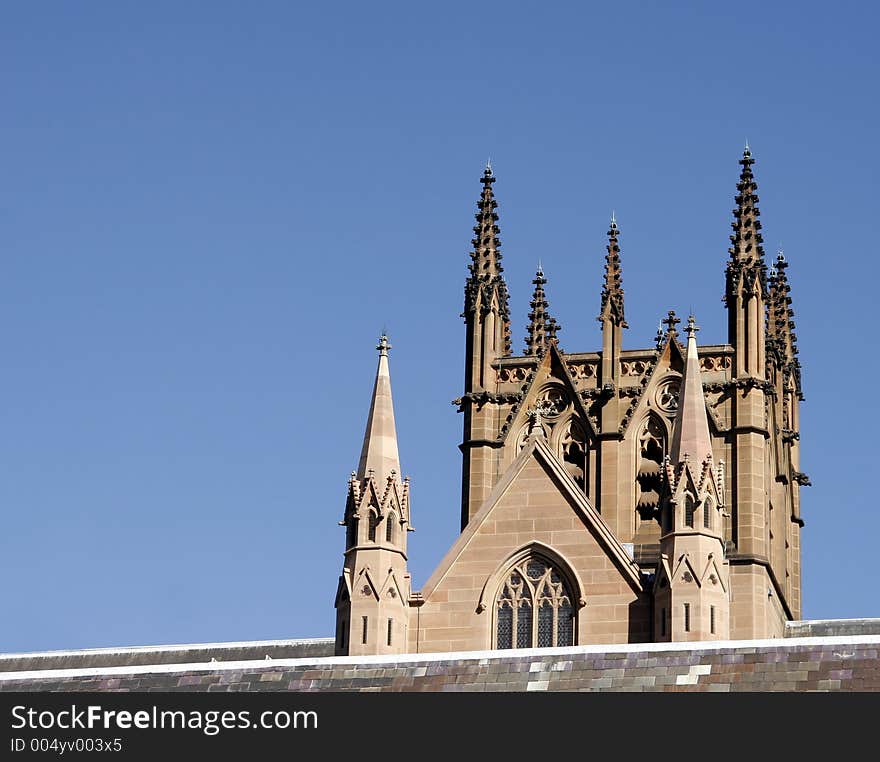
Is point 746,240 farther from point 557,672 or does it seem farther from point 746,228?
point 557,672

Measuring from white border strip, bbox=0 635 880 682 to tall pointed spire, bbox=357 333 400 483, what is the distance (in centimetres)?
1309

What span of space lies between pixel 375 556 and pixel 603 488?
13.5 meters

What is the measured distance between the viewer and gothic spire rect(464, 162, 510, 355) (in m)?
85.5

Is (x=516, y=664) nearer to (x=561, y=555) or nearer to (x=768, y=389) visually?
(x=561, y=555)

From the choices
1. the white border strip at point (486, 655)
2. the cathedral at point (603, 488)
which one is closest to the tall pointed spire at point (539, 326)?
the cathedral at point (603, 488)

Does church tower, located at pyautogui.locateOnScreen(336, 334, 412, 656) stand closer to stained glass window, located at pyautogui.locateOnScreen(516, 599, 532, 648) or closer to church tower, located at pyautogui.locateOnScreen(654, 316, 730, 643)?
stained glass window, located at pyautogui.locateOnScreen(516, 599, 532, 648)

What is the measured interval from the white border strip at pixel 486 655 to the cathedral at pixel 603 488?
1082 cm

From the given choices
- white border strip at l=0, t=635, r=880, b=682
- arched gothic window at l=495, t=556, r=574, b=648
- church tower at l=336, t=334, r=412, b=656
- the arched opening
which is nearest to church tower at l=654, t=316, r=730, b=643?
arched gothic window at l=495, t=556, r=574, b=648

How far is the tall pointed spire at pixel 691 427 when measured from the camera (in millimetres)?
69500

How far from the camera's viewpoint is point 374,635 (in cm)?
6875

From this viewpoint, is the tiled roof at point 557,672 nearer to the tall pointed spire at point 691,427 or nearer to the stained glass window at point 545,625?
the stained glass window at point 545,625

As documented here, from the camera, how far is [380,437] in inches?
2785
